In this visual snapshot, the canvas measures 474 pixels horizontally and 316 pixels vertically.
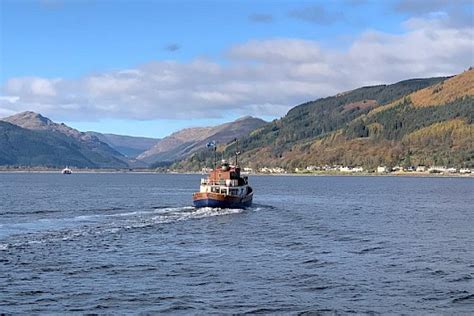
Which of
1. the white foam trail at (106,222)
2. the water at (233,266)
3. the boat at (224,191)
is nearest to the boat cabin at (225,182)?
A: the boat at (224,191)

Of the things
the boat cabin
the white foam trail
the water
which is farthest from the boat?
the water

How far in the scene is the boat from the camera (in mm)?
118188

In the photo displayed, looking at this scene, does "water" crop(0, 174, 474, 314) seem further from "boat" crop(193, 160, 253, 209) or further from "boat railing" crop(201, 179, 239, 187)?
"boat railing" crop(201, 179, 239, 187)

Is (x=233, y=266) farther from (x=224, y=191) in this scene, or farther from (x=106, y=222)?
(x=224, y=191)

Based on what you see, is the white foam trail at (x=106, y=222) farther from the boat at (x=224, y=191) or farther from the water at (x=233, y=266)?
the boat at (x=224, y=191)

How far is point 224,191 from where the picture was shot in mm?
123125

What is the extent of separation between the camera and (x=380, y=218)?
106 m

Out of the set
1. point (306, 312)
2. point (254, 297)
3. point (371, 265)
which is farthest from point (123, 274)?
point (371, 265)

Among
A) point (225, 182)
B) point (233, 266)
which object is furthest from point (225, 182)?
point (233, 266)

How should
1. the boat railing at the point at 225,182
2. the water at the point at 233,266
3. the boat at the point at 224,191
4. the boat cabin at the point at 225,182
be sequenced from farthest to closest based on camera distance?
the boat railing at the point at 225,182
the boat cabin at the point at 225,182
the boat at the point at 224,191
the water at the point at 233,266

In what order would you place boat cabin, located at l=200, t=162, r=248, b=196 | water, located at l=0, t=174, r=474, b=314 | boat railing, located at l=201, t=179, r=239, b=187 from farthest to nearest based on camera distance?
boat railing, located at l=201, t=179, r=239, b=187 < boat cabin, located at l=200, t=162, r=248, b=196 < water, located at l=0, t=174, r=474, b=314

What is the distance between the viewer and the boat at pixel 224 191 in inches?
4653

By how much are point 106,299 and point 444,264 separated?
2886cm

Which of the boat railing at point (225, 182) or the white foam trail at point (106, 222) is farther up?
the boat railing at point (225, 182)
